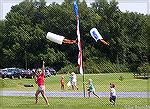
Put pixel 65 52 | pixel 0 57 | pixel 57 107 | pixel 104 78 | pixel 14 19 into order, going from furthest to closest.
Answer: pixel 0 57
pixel 14 19
pixel 104 78
pixel 65 52
pixel 57 107

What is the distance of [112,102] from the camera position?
59.8ft

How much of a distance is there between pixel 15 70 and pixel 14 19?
6.87 meters

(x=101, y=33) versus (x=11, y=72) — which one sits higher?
(x=101, y=33)

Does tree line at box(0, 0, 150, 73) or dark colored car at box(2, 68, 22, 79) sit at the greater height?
tree line at box(0, 0, 150, 73)

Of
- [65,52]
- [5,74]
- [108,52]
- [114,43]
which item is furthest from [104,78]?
[5,74]

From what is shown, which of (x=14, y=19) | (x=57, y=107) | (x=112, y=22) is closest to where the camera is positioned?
(x=57, y=107)

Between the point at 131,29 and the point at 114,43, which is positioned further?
the point at 131,29

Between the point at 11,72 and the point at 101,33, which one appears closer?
the point at 101,33

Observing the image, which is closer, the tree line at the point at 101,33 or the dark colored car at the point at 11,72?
the tree line at the point at 101,33

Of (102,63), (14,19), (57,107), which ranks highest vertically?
(14,19)

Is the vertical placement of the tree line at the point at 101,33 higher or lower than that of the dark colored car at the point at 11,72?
higher

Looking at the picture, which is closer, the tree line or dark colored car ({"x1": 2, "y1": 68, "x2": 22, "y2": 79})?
the tree line

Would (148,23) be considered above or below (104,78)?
above

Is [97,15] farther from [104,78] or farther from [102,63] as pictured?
[104,78]
